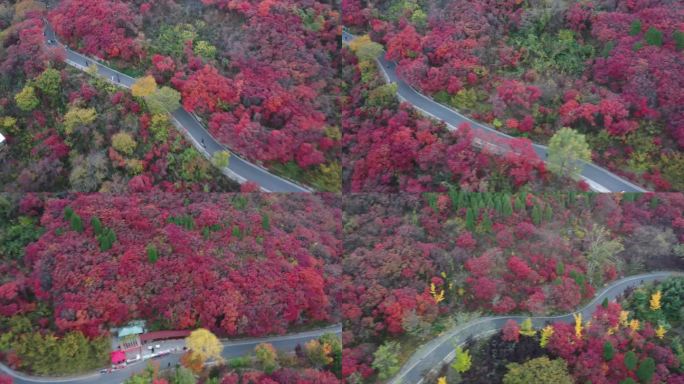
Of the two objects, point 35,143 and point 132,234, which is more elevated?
point 35,143

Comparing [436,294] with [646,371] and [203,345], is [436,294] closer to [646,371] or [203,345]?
[646,371]

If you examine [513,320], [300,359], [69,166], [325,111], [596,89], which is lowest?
[300,359]

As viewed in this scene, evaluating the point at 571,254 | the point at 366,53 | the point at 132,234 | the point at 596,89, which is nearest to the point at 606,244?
the point at 571,254

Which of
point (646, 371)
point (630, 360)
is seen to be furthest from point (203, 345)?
point (646, 371)

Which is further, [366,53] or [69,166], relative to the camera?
[366,53]

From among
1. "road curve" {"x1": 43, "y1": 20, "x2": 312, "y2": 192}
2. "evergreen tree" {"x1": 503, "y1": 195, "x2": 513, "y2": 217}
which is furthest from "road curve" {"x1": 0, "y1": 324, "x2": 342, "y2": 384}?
"evergreen tree" {"x1": 503, "y1": 195, "x2": 513, "y2": 217}

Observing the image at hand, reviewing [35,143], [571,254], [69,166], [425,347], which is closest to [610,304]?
[571,254]

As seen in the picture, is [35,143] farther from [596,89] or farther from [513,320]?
[596,89]

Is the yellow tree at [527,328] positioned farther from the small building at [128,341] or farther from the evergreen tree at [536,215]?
the small building at [128,341]
